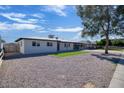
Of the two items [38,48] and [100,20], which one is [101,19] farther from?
[38,48]

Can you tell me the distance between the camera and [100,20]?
79.1 feet

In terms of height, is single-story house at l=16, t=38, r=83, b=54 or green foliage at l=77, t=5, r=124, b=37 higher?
green foliage at l=77, t=5, r=124, b=37

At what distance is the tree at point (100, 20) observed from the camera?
2345 cm

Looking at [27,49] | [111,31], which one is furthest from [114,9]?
[27,49]

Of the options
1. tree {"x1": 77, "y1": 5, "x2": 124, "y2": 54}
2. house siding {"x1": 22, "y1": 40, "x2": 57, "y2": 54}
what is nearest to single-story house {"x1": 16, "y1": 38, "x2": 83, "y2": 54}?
house siding {"x1": 22, "y1": 40, "x2": 57, "y2": 54}

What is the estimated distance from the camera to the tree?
23.5m

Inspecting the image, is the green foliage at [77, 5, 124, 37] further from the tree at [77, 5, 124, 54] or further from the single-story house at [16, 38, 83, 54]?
the single-story house at [16, 38, 83, 54]

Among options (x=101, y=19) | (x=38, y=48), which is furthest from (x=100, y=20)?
(x=38, y=48)

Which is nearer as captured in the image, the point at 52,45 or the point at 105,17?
the point at 105,17

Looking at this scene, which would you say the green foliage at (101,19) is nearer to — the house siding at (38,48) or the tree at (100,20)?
the tree at (100,20)
